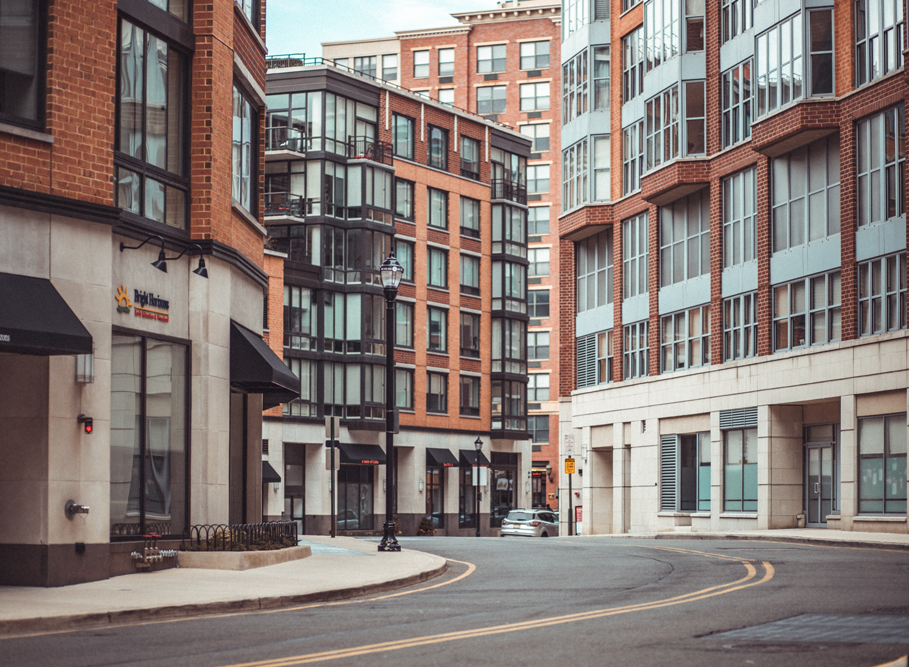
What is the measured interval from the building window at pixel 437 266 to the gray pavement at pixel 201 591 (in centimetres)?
5013

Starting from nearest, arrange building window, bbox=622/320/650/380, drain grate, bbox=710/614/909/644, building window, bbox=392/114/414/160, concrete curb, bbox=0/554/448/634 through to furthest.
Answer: drain grate, bbox=710/614/909/644
concrete curb, bbox=0/554/448/634
building window, bbox=622/320/650/380
building window, bbox=392/114/414/160

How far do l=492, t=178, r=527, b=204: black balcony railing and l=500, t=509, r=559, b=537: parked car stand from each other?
90.2 feet

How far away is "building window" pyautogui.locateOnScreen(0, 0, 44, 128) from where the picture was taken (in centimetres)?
1642

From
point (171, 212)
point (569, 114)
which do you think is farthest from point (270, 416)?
point (171, 212)

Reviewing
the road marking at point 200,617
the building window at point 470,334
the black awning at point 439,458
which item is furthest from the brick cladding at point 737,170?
the road marking at point 200,617

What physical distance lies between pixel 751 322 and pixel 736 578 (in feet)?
86.7

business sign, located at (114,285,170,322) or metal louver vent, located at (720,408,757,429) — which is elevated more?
business sign, located at (114,285,170,322)

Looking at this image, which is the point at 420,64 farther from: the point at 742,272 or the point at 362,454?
the point at 742,272

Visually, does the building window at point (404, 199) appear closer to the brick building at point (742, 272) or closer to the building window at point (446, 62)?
the brick building at point (742, 272)

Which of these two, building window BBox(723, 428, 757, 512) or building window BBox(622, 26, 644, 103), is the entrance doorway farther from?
building window BBox(622, 26, 644, 103)

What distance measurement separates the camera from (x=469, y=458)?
240 feet

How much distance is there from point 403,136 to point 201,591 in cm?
5750

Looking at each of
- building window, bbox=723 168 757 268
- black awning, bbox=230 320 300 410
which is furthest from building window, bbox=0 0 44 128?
building window, bbox=723 168 757 268

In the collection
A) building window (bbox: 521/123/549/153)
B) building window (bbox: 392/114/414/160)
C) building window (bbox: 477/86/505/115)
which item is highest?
building window (bbox: 477/86/505/115)
